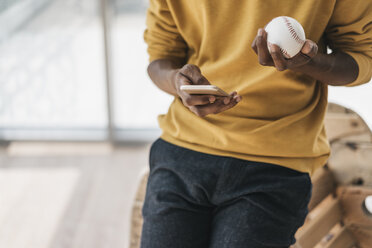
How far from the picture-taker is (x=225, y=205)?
0.97 meters

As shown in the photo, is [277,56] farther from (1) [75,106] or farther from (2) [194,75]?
(1) [75,106]

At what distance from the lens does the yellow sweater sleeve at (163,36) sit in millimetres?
1049

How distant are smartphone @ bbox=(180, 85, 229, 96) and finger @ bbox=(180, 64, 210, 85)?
0.04m

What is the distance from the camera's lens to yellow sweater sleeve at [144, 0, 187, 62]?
3.44 ft

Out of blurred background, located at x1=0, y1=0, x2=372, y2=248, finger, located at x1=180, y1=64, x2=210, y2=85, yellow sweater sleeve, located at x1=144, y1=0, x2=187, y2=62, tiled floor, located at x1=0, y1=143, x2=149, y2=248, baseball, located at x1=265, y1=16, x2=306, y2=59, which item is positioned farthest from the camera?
blurred background, located at x1=0, y1=0, x2=372, y2=248

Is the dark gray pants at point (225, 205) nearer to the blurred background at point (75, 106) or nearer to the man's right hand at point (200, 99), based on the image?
the man's right hand at point (200, 99)

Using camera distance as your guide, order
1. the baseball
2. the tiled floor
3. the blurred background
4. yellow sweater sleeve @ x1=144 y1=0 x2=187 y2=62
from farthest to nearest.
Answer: the blurred background → the tiled floor → yellow sweater sleeve @ x1=144 y1=0 x2=187 y2=62 → the baseball

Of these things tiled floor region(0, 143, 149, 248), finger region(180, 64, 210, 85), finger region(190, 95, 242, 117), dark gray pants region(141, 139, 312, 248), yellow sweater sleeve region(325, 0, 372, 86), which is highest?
yellow sweater sleeve region(325, 0, 372, 86)

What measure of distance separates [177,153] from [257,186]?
201 millimetres

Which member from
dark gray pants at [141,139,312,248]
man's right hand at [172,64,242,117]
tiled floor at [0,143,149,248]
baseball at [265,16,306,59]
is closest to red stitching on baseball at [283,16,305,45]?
baseball at [265,16,306,59]

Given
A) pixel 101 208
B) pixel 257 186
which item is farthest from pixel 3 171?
pixel 257 186

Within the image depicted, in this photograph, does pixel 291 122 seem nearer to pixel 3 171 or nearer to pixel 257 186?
pixel 257 186

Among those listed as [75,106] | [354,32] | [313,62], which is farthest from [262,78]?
[75,106]

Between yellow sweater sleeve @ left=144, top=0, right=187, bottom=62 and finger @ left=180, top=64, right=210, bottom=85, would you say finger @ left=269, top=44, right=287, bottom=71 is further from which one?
yellow sweater sleeve @ left=144, top=0, right=187, bottom=62
